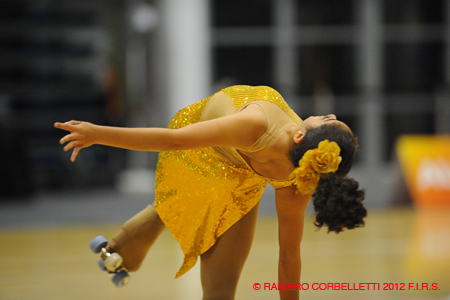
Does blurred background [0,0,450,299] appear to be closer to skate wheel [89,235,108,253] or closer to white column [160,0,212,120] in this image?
white column [160,0,212,120]

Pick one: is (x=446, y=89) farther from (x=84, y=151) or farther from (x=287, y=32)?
(x=84, y=151)

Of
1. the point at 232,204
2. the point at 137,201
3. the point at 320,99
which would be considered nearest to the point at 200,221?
the point at 232,204

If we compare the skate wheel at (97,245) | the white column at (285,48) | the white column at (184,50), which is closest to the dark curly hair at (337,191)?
the skate wheel at (97,245)

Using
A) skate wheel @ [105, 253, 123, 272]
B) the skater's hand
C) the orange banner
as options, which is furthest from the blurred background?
the skater's hand

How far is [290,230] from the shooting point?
2229 millimetres

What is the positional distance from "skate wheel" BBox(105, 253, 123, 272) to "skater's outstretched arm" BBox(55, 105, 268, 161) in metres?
0.83

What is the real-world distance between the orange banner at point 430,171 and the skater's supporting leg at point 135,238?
4.50 meters

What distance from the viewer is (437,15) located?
8.84 metres

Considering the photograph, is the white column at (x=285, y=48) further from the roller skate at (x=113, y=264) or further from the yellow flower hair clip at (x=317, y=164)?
the yellow flower hair clip at (x=317, y=164)

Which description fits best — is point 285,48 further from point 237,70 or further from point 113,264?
point 113,264

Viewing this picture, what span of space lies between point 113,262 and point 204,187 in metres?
0.57

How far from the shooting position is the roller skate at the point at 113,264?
2414mm

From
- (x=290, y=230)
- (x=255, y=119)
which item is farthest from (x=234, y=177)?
(x=255, y=119)

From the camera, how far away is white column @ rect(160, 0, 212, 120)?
7871 millimetres
